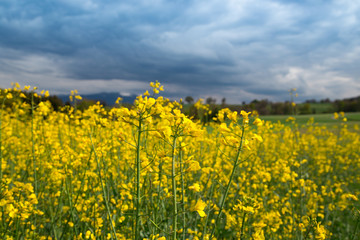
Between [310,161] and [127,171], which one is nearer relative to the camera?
[127,171]

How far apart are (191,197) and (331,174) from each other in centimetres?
522

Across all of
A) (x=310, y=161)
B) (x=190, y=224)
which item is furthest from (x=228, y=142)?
(x=310, y=161)

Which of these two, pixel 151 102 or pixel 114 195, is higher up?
pixel 151 102

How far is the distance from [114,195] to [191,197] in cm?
126

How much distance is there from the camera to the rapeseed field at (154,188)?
70.9 inches

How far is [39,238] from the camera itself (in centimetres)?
315

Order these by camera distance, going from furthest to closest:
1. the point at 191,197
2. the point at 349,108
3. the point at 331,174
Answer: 1. the point at 349,108
2. the point at 331,174
3. the point at 191,197

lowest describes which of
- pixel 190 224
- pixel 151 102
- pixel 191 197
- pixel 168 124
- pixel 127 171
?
pixel 190 224

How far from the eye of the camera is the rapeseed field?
1.80m

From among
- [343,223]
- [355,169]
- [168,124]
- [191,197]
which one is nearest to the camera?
[168,124]

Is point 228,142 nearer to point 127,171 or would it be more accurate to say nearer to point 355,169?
point 127,171

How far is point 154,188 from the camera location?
362 centimetres

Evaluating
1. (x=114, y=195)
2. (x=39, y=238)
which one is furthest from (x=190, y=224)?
(x=39, y=238)

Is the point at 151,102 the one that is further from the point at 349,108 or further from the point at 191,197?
the point at 349,108
